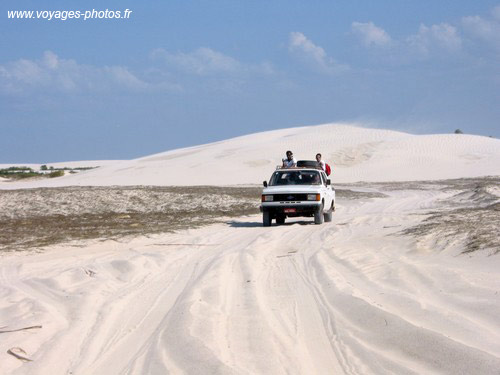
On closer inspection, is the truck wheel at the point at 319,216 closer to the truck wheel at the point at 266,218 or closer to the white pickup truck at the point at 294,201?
the white pickup truck at the point at 294,201

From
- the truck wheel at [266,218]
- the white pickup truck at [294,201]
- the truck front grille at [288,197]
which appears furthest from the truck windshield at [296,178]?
the truck wheel at [266,218]

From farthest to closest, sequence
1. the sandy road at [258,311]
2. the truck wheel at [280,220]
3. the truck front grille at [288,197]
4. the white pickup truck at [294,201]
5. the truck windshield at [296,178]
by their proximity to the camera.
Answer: the truck windshield at [296,178]
the truck wheel at [280,220]
the truck front grille at [288,197]
the white pickup truck at [294,201]
the sandy road at [258,311]

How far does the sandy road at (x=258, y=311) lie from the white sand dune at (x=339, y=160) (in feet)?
140

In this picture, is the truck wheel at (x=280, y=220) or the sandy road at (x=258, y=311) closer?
the sandy road at (x=258, y=311)

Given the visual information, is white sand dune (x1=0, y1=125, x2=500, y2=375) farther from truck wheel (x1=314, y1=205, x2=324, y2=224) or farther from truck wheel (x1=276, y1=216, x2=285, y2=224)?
truck wheel (x1=276, y1=216, x2=285, y2=224)

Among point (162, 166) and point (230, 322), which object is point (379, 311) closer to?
point (230, 322)

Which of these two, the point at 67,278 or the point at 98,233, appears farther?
the point at 98,233

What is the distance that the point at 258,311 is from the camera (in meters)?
7.46

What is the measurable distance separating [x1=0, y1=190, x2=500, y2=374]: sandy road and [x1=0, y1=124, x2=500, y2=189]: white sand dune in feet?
140

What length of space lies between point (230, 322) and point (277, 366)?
1.56 m

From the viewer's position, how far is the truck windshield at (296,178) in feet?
65.1

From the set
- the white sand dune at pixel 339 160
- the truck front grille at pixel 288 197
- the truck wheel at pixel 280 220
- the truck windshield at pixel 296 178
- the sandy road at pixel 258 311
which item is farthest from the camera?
the white sand dune at pixel 339 160

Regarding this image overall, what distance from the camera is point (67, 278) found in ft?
33.3

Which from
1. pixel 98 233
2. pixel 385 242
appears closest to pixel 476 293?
pixel 385 242
